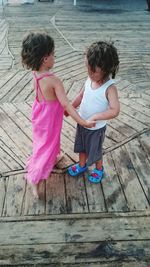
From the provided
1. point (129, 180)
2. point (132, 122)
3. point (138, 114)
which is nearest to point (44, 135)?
point (129, 180)

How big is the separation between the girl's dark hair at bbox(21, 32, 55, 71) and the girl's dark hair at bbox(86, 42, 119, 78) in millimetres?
280

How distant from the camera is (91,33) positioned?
6191mm

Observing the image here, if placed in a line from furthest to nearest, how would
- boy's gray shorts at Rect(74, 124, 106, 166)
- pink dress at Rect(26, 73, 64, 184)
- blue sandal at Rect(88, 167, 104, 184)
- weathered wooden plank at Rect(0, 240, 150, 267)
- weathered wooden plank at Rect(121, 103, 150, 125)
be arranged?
weathered wooden plank at Rect(121, 103, 150, 125) → blue sandal at Rect(88, 167, 104, 184) → boy's gray shorts at Rect(74, 124, 106, 166) → pink dress at Rect(26, 73, 64, 184) → weathered wooden plank at Rect(0, 240, 150, 267)

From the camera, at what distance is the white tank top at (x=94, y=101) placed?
7.59 ft

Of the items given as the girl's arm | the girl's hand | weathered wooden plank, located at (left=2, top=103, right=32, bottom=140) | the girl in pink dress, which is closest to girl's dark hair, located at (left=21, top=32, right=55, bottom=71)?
the girl in pink dress

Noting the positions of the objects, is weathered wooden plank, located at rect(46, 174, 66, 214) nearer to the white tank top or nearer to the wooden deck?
the wooden deck

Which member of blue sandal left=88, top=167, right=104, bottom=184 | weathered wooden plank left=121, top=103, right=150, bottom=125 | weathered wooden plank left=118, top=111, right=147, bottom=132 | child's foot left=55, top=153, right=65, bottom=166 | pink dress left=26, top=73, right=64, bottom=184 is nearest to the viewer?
pink dress left=26, top=73, right=64, bottom=184

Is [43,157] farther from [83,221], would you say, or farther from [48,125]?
[83,221]

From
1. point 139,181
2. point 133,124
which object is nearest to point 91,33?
point 133,124

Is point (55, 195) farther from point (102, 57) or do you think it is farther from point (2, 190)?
point (102, 57)

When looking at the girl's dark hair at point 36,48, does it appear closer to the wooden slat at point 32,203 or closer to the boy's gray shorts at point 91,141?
the boy's gray shorts at point 91,141

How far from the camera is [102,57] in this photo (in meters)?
2.16

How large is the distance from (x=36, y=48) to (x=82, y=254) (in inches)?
55.6

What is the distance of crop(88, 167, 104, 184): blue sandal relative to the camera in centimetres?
276
